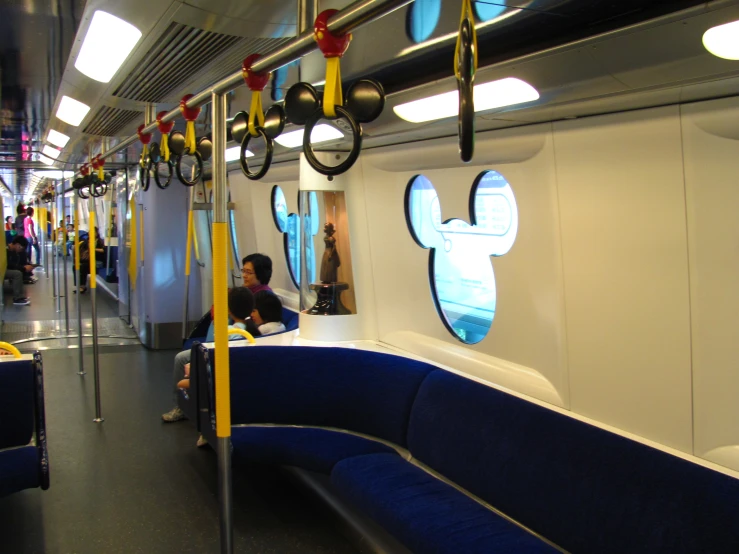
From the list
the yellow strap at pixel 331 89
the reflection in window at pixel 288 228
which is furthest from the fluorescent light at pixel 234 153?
the yellow strap at pixel 331 89

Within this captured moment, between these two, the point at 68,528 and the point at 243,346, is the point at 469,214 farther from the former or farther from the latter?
the point at 68,528

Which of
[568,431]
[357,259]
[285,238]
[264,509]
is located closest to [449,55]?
[568,431]

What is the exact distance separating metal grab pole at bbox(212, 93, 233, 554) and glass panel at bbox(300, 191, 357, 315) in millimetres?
2343

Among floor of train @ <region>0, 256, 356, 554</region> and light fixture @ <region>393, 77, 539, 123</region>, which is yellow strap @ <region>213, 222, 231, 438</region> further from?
floor of train @ <region>0, 256, 356, 554</region>

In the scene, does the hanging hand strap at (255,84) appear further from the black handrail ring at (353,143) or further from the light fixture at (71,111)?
the light fixture at (71,111)

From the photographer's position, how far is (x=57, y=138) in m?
6.75

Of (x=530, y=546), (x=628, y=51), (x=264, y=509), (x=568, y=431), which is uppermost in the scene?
(x=628, y=51)

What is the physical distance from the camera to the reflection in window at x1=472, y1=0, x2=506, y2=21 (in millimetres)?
2045

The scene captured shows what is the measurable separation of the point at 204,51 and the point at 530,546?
2.45 m

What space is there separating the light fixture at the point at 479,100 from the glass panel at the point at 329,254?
173 centimetres

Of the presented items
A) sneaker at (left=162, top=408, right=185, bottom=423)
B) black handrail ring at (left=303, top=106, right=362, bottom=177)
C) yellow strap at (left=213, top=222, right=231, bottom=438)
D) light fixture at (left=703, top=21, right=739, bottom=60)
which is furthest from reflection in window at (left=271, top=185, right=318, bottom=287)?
light fixture at (left=703, top=21, right=739, bottom=60)

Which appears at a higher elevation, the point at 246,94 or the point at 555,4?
the point at 246,94

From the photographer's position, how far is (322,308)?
5.07m

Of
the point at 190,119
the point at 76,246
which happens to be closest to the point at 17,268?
the point at 76,246
